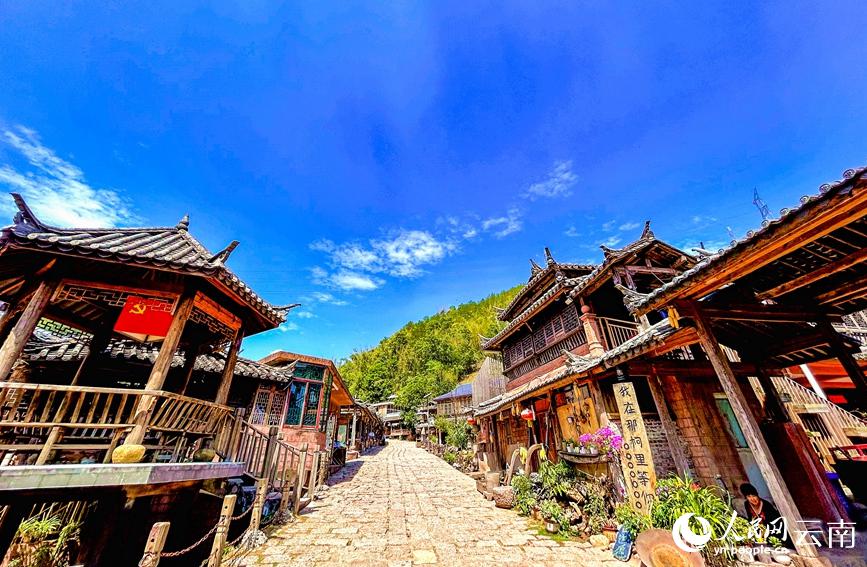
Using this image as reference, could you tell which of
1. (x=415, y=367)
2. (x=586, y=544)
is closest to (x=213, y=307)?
(x=586, y=544)

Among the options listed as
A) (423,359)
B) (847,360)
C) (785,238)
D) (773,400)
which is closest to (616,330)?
Answer: (773,400)

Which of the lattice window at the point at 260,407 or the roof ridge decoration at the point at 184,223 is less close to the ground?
the roof ridge decoration at the point at 184,223

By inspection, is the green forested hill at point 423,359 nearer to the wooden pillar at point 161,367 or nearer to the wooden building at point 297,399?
the wooden building at point 297,399

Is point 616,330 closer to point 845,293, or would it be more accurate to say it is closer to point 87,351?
point 845,293

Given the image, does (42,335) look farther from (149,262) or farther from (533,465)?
(533,465)

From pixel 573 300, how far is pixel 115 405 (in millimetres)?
16546

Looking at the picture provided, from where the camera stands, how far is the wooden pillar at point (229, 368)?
738 centimetres

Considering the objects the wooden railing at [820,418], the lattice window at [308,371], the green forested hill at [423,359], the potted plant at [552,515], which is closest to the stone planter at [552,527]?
the potted plant at [552,515]

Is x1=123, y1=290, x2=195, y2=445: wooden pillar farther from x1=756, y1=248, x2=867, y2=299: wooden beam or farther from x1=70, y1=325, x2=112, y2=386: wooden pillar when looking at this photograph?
x1=756, y1=248, x2=867, y2=299: wooden beam

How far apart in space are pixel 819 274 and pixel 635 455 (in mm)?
4729

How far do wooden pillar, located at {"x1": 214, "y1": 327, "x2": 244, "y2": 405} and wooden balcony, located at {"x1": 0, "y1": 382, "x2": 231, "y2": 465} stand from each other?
1.56 feet

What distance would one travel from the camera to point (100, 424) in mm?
4848

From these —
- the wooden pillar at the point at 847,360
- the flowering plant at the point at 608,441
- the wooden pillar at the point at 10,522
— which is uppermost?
the wooden pillar at the point at 847,360

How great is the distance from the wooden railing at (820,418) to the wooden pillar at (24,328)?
18.5 meters
